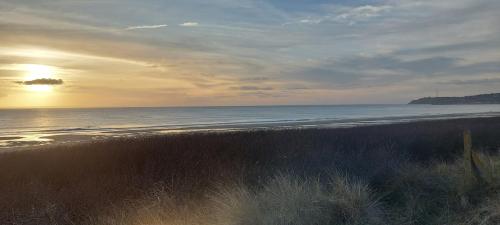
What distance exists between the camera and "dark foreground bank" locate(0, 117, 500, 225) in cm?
850

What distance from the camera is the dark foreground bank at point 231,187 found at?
8.50 metres

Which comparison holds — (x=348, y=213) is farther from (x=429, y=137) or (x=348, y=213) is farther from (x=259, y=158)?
(x=429, y=137)

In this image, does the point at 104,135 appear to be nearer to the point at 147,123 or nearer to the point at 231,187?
the point at 147,123

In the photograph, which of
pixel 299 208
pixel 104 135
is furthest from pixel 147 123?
pixel 299 208

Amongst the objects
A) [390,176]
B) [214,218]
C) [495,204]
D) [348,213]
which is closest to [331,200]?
[348,213]

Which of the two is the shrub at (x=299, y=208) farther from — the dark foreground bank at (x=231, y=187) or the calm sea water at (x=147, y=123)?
the calm sea water at (x=147, y=123)

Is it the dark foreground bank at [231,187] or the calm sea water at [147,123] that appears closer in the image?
the dark foreground bank at [231,187]

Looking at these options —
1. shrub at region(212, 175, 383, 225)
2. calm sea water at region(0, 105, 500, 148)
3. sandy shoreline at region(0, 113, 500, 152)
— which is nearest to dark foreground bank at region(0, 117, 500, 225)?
shrub at region(212, 175, 383, 225)

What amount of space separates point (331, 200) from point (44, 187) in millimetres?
7727

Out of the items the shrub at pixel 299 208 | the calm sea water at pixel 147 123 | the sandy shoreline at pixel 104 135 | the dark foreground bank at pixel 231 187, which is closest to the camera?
the shrub at pixel 299 208

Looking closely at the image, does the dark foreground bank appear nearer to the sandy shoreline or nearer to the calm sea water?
the sandy shoreline

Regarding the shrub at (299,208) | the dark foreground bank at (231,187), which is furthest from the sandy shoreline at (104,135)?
the shrub at (299,208)

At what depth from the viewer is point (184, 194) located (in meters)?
11.5

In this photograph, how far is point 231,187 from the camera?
11.5 m
